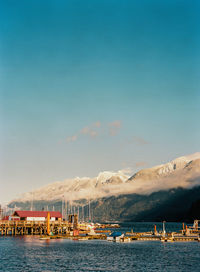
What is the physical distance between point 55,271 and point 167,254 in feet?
126

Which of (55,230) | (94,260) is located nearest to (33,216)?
(55,230)

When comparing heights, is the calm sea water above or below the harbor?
below

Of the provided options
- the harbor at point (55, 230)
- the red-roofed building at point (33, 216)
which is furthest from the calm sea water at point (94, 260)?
the red-roofed building at point (33, 216)

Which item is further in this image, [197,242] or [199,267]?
[197,242]

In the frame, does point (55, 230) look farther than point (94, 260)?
Yes

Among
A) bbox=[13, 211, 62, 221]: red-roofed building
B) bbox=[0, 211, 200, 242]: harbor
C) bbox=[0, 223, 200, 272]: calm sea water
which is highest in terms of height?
bbox=[13, 211, 62, 221]: red-roofed building

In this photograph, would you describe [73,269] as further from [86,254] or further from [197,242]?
[197,242]

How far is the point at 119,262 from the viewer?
259 feet

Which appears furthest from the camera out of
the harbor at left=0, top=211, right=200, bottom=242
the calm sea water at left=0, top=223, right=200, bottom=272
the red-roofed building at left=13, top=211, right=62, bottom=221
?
the red-roofed building at left=13, top=211, right=62, bottom=221

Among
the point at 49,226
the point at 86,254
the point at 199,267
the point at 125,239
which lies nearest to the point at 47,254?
the point at 86,254

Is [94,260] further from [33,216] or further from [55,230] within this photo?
[33,216]

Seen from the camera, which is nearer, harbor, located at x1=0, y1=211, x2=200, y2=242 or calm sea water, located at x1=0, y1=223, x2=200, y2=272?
calm sea water, located at x1=0, y1=223, x2=200, y2=272

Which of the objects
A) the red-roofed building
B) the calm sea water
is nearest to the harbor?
the red-roofed building

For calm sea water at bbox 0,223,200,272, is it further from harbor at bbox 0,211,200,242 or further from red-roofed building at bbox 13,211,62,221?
→ red-roofed building at bbox 13,211,62,221
